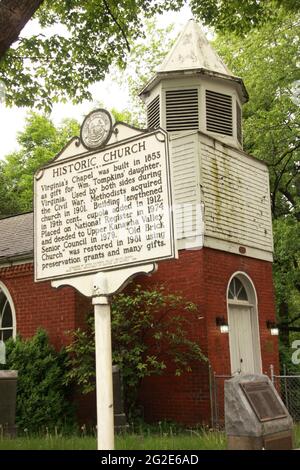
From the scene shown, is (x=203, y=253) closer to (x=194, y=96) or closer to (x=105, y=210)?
(x=194, y=96)

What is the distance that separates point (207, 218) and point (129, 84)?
56.9 feet

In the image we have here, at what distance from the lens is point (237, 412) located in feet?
22.9

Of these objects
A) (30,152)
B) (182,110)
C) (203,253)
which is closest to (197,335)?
(203,253)

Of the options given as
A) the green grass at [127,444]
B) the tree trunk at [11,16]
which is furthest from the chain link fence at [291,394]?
the tree trunk at [11,16]

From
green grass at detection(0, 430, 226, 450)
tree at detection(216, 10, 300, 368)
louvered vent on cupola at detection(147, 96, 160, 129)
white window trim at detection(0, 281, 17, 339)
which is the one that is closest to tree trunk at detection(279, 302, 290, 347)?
tree at detection(216, 10, 300, 368)

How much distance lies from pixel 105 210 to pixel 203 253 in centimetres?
664

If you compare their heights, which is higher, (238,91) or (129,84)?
(129,84)

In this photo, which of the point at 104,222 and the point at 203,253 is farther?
the point at 203,253

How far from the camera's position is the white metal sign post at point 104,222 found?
5.26 m

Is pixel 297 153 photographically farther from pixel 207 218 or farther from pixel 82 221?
pixel 82 221

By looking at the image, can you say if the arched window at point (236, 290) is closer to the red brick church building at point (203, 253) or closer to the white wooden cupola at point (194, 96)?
the red brick church building at point (203, 253)

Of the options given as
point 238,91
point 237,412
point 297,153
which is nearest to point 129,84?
point 297,153

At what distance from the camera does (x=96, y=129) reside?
5.89 meters

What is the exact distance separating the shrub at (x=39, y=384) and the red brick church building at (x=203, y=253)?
2.26ft
